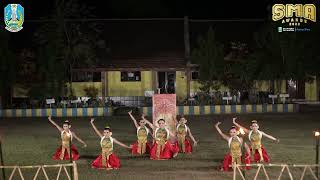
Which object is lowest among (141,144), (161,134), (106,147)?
(141,144)

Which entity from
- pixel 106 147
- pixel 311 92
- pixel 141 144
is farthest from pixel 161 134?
pixel 311 92

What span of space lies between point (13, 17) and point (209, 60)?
47.6 feet

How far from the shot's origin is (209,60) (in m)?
34.5

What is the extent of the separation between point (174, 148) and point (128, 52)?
2193 cm

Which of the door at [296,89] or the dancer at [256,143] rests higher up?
the door at [296,89]

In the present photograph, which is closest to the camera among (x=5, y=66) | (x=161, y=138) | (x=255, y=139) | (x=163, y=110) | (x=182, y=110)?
(x=255, y=139)

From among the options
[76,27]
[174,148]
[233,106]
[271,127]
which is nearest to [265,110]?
[233,106]

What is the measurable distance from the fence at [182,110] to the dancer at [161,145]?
626 inches

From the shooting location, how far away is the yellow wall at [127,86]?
3734 centimetres

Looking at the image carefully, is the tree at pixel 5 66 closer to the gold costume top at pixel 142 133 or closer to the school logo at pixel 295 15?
the school logo at pixel 295 15

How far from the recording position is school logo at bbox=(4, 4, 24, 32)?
1439 inches

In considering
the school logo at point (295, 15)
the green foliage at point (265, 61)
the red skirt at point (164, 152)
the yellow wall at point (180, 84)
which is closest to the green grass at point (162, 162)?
the red skirt at point (164, 152)

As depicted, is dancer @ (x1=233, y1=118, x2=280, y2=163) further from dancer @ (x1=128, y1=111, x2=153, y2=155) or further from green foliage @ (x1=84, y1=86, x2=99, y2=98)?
green foliage @ (x1=84, y1=86, x2=99, y2=98)

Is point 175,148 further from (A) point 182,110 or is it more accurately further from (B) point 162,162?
(A) point 182,110
